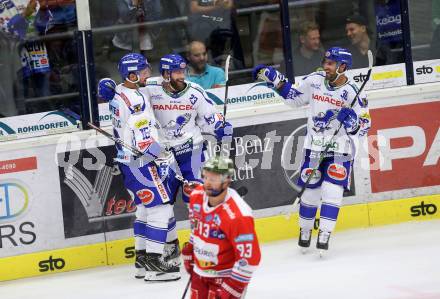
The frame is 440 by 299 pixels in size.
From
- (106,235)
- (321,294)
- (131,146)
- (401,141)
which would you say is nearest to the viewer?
(321,294)

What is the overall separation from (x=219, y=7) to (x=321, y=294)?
2695 mm

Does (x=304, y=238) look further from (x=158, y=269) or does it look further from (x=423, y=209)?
(x=423, y=209)

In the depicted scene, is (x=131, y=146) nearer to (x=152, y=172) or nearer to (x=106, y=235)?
(x=152, y=172)

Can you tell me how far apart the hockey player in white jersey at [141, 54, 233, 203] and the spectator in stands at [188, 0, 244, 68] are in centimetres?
81

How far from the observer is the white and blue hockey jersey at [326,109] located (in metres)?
7.52

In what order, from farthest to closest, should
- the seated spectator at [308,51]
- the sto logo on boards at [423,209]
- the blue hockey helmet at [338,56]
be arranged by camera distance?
the sto logo on boards at [423,209], the seated spectator at [308,51], the blue hockey helmet at [338,56]

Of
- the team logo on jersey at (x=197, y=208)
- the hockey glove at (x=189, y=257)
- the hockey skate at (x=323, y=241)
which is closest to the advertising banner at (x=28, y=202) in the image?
the hockey skate at (x=323, y=241)

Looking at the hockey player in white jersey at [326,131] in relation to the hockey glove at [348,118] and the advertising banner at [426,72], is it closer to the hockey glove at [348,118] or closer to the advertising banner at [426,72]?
the hockey glove at [348,118]

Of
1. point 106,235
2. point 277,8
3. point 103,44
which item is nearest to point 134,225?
point 106,235

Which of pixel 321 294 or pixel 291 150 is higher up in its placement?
pixel 291 150

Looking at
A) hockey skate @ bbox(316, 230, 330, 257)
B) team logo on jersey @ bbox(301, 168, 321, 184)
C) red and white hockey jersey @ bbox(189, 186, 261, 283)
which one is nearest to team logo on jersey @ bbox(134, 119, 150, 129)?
team logo on jersey @ bbox(301, 168, 321, 184)

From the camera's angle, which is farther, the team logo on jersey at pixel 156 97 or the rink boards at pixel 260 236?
the rink boards at pixel 260 236

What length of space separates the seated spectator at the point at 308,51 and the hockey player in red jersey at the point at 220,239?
3568 mm

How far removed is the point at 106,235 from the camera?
7.89 metres
